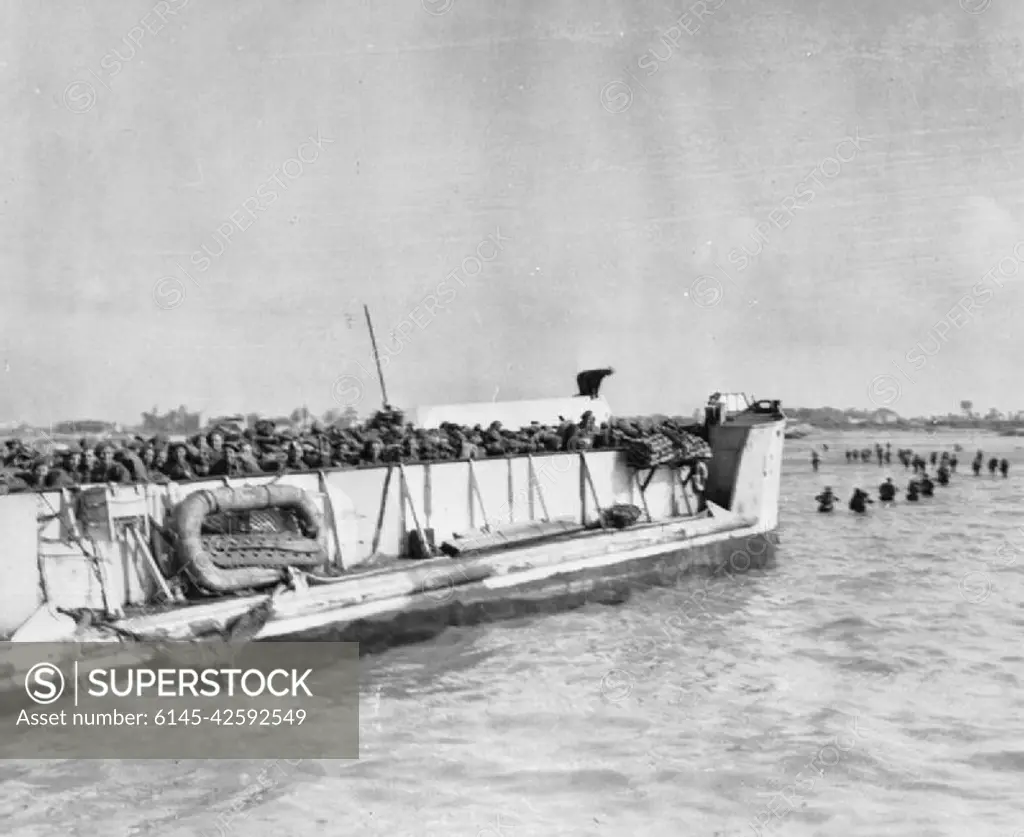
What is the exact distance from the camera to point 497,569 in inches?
703

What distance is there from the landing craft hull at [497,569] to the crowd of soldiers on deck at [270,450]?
1.78 ft

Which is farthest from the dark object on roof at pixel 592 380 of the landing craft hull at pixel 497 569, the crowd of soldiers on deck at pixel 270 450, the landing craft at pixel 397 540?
the crowd of soldiers on deck at pixel 270 450

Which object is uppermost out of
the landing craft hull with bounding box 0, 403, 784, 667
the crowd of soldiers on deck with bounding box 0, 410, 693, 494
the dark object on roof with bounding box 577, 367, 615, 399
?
the dark object on roof with bounding box 577, 367, 615, 399

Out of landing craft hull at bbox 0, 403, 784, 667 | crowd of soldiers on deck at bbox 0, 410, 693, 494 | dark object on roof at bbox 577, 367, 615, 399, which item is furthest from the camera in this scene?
dark object on roof at bbox 577, 367, 615, 399

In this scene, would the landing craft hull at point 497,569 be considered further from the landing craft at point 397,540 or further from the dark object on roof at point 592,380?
the dark object on roof at point 592,380

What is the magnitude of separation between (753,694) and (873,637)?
4.85 meters

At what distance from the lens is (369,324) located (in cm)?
2488

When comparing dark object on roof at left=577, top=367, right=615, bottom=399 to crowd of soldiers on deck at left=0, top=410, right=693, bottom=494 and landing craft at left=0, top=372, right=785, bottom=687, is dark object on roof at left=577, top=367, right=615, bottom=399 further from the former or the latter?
crowd of soldiers on deck at left=0, top=410, right=693, bottom=494

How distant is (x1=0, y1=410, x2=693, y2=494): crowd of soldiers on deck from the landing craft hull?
1.78 ft

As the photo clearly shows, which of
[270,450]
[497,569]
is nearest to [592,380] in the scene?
[497,569]

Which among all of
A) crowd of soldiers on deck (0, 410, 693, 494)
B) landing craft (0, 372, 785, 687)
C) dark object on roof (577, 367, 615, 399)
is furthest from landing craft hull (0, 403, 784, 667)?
dark object on roof (577, 367, 615, 399)

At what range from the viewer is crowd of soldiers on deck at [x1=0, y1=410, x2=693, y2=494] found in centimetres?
1442

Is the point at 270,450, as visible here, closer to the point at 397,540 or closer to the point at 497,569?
the point at 397,540

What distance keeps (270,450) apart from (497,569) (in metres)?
4.96
